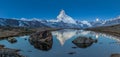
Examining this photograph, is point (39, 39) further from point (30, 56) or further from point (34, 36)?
point (30, 56)

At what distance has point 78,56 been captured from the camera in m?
85.5

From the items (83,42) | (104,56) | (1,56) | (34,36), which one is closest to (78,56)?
(104,56)

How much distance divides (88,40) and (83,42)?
403 cm

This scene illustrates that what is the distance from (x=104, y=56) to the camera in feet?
273

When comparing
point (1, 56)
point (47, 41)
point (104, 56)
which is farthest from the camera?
point (47, 41)

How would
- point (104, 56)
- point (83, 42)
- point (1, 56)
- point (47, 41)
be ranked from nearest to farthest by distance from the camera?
point (1, 56), point (104, 56), point (83, 42), point (47, 41)

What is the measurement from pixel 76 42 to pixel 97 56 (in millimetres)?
Answer: 57192

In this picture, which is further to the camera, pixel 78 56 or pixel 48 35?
pixel 48 35

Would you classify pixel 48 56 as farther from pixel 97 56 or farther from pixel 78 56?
pixel 97 56

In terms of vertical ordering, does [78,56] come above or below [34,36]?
A: below

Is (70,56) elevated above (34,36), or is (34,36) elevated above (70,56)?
(34,36)

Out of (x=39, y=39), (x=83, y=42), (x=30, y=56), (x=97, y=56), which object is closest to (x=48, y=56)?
(x=30, y=56)

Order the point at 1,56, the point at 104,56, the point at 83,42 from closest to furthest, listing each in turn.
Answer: the point at 1,56
the point at 104,56
the point at 83,42

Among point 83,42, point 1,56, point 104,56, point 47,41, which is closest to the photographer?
point 1,56
